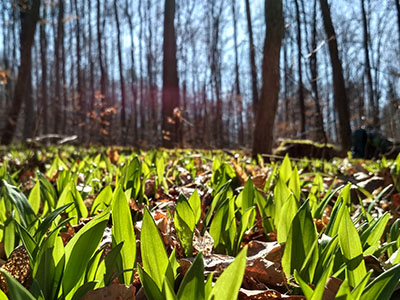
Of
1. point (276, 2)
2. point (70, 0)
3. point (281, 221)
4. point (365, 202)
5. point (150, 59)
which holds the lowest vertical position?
point (365, 202)

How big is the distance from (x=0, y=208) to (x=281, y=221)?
965 millimetres

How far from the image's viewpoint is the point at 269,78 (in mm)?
5109

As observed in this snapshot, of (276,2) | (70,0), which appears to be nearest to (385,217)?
(276,2)

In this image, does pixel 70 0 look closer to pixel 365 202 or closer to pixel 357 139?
pixel 357 139

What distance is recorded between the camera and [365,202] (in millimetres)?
1994

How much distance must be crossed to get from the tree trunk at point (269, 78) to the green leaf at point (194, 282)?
15.0 feet

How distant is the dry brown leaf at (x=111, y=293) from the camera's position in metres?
0.60

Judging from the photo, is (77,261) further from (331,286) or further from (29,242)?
(331,286)

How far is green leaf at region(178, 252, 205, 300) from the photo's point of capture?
49 cm

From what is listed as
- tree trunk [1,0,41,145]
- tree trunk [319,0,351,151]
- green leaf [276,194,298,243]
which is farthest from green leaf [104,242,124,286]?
tree trunk [319,0,351,151]

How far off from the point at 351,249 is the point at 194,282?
38 cm

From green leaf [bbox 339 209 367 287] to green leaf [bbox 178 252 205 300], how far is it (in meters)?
0.35

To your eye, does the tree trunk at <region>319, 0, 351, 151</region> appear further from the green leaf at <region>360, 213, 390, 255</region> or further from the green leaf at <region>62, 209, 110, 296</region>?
the green leaf at <region>62, 209, 110, 296</region>

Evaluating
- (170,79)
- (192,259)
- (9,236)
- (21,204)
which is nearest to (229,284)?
(192,259)
